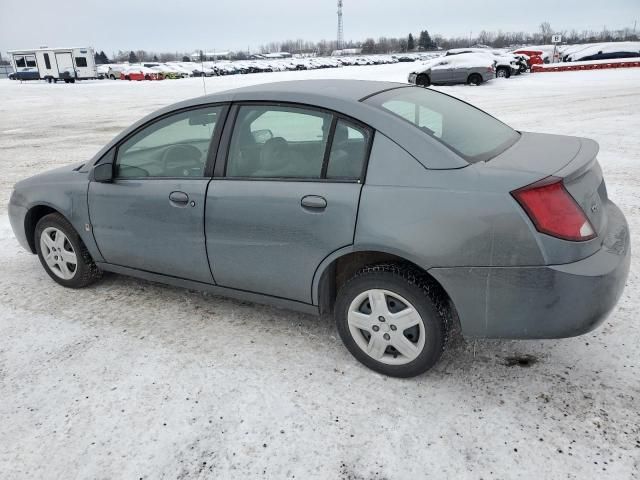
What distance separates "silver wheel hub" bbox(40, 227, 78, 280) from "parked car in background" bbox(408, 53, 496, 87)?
21996 millimetres

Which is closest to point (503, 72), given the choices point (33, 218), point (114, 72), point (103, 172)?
point (33, 218)

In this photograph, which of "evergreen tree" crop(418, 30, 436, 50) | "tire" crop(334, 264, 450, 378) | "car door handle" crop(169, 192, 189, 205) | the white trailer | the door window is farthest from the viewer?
"evergreen tree" crop(418, 30, 436, 50)

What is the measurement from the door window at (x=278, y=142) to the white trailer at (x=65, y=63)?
45795 mm

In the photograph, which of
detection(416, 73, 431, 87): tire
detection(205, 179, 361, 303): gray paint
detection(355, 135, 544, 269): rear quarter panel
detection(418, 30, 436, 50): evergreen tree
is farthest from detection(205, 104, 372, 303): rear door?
detection(418, 30, 436, 50): evergreen tree

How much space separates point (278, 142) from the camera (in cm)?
321

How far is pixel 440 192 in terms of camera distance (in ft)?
8.30

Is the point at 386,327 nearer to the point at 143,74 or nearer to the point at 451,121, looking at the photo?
the point at 451,121

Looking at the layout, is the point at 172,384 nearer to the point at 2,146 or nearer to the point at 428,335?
the point at 428,335

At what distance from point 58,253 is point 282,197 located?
2306 millimetres

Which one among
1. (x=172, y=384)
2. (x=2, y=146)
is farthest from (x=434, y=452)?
(x=2, y=146)

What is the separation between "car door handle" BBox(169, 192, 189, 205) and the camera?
3.32 meters

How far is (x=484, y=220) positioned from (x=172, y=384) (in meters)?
1.95

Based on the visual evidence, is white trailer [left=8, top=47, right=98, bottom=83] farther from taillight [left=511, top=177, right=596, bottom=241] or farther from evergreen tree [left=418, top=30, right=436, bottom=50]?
evergreen tree [left=418, top=30, right=436, bottom=50]

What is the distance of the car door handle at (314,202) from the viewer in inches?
111
